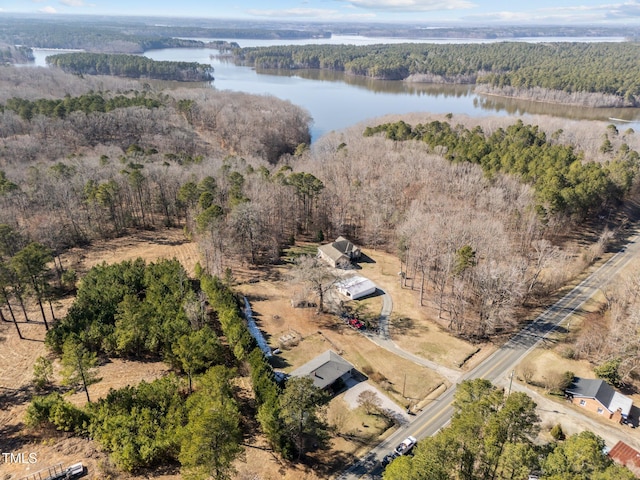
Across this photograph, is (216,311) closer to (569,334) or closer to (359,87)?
(569,334)

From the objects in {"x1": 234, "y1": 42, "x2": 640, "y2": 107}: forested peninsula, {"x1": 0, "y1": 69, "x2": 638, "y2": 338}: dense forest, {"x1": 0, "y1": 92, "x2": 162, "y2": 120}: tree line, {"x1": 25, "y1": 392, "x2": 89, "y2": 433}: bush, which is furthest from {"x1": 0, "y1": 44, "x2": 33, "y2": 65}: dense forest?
{"x1": 25, "y1": 392, "x2": 89, "y2": 433}: bush

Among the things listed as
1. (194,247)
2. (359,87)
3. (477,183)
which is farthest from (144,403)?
(359,87)

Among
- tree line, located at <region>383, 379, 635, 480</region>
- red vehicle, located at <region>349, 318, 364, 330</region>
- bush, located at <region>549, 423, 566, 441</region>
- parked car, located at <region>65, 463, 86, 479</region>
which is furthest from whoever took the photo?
red vehicle, located at <region>349, 318, 364, 330</region>

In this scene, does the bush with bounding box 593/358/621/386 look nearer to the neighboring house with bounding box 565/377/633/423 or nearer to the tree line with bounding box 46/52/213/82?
the neighboring house with bounding box 565/377/633/423

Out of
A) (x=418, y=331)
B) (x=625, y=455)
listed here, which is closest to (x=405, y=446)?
(x=625, y=455)

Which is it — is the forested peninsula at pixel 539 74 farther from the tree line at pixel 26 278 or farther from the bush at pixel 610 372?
the tree line at pixel 26 278

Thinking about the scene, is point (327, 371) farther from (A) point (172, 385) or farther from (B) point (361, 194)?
(B) point (361, 194)
